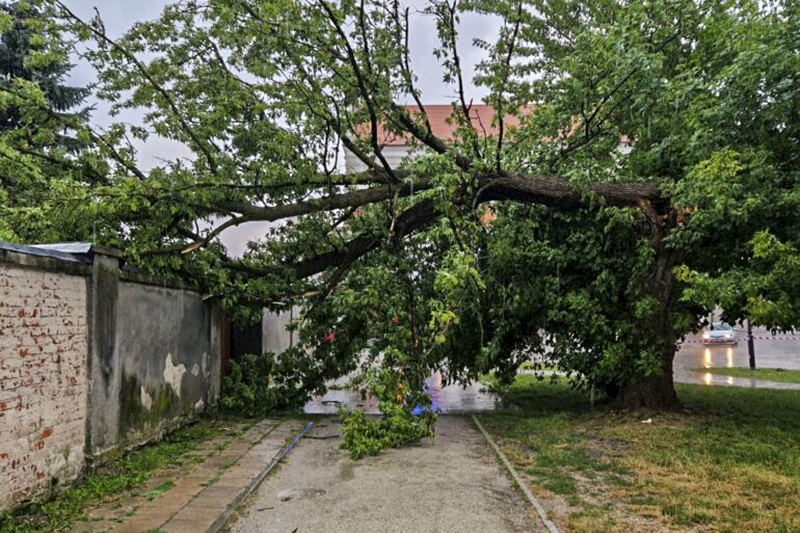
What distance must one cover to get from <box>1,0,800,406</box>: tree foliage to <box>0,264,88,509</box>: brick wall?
6.86ft

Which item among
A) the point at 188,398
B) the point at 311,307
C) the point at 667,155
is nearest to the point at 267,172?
the point at 311,307

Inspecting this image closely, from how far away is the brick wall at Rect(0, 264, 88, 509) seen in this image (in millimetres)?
4820

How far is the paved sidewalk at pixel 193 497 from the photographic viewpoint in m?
4.81

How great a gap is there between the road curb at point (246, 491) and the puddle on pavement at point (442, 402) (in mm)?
2836

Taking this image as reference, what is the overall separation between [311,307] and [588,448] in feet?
16.1

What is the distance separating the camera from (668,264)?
9.98m

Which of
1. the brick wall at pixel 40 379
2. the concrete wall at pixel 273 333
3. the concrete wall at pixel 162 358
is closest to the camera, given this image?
the brick wall at pixel 40 379

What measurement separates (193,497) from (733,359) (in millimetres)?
25325

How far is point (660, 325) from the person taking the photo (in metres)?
10.0

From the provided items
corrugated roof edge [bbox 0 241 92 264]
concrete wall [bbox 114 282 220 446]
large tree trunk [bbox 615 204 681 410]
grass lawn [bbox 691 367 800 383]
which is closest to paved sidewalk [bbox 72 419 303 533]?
concrete wall [bbox 114 282 220 446]

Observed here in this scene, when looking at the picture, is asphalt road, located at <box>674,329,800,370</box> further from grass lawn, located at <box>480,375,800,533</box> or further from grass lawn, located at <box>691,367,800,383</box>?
grass lawn, located at <box>480,375,800,533</box>

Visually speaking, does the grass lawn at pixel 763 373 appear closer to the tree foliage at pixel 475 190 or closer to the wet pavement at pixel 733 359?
the wet pavement at pixel 733 359

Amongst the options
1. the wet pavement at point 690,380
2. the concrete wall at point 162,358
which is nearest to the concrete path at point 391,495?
the concrete wall at point 162,358

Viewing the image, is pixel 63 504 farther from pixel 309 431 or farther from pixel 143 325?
pixel 309 431
